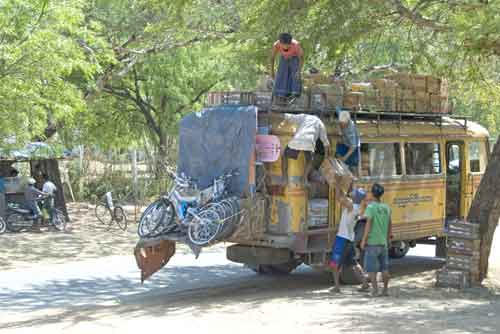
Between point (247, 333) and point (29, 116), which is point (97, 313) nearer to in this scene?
point (247, 333)

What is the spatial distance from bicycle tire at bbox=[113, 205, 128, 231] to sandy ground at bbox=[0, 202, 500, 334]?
3853mm

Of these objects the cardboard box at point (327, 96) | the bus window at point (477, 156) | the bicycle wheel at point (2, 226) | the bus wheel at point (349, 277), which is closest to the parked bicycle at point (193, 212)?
the cardboard box at point (327, 96)

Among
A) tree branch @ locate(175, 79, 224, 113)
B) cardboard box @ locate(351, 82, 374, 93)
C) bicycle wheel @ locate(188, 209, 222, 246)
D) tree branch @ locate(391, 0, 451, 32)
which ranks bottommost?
bicycle wheel @ locate(188, 209, 222, 246)

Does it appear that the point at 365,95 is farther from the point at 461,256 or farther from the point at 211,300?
the point at 211,300

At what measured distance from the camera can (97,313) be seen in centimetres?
1138

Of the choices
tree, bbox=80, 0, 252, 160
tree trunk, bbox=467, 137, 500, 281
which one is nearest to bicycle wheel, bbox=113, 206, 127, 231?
tree, bbox=80, 0, 252, 160

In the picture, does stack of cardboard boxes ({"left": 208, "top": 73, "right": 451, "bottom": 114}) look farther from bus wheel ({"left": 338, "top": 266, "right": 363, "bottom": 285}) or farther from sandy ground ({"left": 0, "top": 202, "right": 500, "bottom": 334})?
sandy ground ({"left": 0, "top": 202, "right": 500, "bottom": 334})

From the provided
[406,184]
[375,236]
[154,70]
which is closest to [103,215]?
[154,70]

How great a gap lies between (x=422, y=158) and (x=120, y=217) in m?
9.80

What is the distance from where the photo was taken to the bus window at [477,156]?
16.0 metres

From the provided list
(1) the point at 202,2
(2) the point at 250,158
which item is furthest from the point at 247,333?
(1) the point at 202,2

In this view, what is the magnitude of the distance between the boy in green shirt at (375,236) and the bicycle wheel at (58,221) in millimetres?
11295

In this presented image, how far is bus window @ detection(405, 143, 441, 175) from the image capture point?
14.7 m

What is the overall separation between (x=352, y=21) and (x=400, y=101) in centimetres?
165
